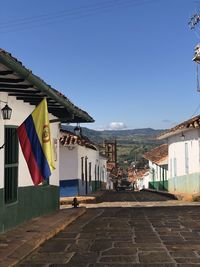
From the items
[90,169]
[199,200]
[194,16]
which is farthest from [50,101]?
[90,169]

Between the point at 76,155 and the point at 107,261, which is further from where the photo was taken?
the point at 76,155

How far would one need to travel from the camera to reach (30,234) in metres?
8.99

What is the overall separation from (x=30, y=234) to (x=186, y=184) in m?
16.8

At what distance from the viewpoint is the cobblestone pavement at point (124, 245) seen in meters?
6.86

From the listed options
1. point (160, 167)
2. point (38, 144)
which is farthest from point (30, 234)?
point (160, 167)

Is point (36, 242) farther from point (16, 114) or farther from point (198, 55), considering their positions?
point (198, 55)

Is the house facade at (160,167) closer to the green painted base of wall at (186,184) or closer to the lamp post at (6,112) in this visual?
the green painted base of wall at (186,184)

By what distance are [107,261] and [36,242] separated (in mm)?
1774

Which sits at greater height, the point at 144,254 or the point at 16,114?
the point at 16,114

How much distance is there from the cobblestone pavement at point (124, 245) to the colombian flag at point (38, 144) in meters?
1.33

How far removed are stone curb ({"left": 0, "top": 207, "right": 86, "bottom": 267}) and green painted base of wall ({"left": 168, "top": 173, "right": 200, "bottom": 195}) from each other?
34.9ft

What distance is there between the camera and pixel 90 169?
101 feet

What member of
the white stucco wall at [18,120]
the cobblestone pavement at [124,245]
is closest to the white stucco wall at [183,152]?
the cobblestone pavement at [124,245]

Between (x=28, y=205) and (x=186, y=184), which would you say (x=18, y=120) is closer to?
(x=28, y=205)
